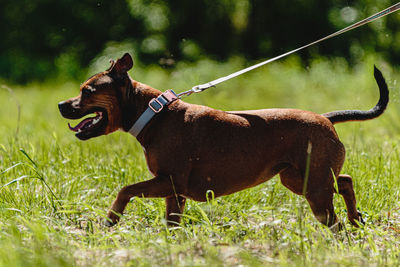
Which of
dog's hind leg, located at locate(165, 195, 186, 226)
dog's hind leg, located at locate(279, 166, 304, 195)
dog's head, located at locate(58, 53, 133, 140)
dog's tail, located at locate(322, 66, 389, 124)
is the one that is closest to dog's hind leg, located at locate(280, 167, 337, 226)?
dog's hind leg, located at locate(279, 166, 304, 195)

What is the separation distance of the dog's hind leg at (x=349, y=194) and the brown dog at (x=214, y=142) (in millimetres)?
257

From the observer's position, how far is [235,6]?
1140 centimetres

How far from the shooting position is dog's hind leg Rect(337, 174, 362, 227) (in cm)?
385

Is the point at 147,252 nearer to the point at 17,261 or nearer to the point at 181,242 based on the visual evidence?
the point at 181,242

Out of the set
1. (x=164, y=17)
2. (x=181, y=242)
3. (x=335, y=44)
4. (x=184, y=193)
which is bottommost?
(x=181, y=242)

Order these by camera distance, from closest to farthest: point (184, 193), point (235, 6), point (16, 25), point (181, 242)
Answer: point (181, 242) < point (184, 193) < point (235, 6) < point (16, 25)

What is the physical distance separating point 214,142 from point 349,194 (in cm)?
106

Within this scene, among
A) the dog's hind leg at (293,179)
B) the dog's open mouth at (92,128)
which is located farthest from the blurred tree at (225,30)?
the dog's open mouth at (92,128)

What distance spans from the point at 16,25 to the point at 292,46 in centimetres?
705

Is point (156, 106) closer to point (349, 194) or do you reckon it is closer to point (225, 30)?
point (349, 194)

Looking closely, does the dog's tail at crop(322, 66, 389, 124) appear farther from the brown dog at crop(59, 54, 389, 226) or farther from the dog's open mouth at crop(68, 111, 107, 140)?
the dog's open mouth at crop(68, 111, 107, 140)

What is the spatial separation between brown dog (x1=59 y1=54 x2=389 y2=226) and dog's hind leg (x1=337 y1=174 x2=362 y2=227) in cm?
26

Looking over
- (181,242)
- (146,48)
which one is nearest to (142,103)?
(181,242)

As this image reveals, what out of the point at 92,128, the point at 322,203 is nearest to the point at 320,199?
the point at 322,203
